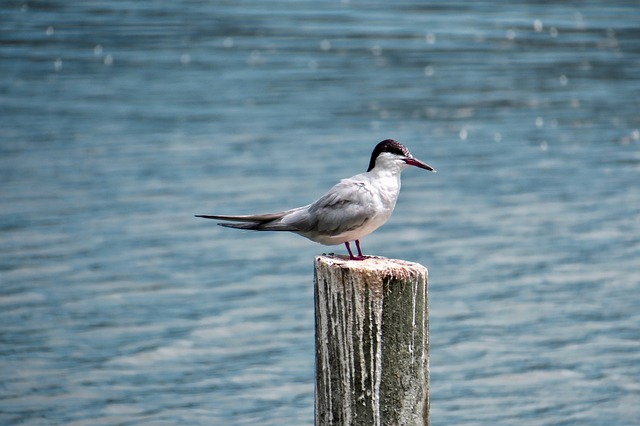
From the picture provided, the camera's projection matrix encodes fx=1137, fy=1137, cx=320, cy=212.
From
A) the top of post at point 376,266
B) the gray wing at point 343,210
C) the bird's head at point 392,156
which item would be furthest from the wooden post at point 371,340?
the bird's head at point 392,156

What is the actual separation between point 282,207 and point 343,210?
26.1 feet

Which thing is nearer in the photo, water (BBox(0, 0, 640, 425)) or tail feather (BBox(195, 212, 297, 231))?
tail feather (BBox(195, 212, 297, 231))

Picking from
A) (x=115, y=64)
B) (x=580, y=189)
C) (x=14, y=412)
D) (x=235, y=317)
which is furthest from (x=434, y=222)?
(x=115, y=64)

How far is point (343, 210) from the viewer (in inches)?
214

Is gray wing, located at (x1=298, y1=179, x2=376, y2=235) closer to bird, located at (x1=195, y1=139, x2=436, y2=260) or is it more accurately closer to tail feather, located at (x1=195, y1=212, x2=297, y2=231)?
bird, located at (x1=195, y1=139, x2=436, y2=260)

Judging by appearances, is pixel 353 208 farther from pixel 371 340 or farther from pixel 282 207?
pixel 282 207

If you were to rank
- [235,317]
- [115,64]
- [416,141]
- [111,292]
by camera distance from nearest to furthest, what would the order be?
[235,317]
[111,292]
[416,141]
[115,64]

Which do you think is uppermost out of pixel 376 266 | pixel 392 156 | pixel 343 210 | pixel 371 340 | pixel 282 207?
pixel 392 156

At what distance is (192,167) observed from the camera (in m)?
15.6

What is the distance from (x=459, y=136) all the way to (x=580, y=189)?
333cm

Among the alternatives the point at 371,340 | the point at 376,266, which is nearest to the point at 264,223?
the point at 376,266

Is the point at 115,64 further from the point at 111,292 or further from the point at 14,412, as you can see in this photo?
the point at 14,412

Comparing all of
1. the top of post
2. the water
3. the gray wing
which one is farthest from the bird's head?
the water

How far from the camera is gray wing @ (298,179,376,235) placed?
5426 millimetres
